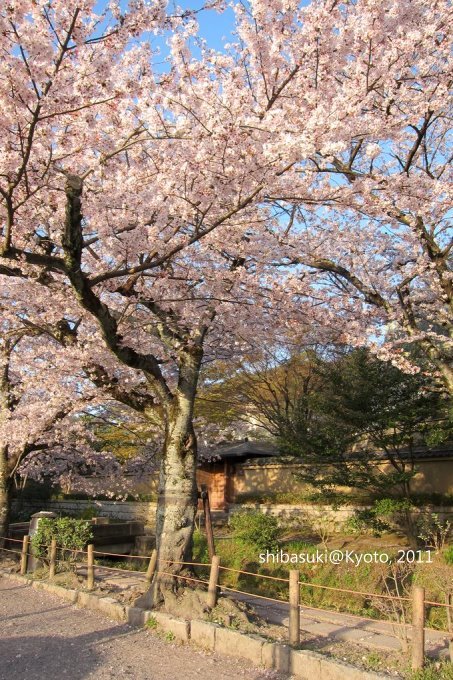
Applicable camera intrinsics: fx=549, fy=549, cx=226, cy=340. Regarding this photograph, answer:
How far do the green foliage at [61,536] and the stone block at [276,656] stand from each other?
6.66 m

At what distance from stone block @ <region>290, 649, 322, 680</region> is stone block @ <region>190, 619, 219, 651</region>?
1.23 meters

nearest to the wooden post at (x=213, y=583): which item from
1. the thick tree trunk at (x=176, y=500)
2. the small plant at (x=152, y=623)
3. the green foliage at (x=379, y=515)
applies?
the thick tree trunk at (x=176, y=500)

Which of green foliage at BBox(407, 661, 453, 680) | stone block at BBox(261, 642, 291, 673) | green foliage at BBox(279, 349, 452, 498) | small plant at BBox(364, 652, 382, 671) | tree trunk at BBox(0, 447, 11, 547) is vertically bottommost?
stone block at BBox(261, 642, 291, 673)

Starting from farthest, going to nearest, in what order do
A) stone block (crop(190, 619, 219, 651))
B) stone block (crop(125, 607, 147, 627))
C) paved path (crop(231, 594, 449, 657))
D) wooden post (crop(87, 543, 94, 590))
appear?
wooden post (crop(87, 543, 94, 590)) < stone block (crop(125, 607, 147, 627)) < stone block (crop(190, 619, 219, 651)) < paved path (crop(231, 594, 449, 657))

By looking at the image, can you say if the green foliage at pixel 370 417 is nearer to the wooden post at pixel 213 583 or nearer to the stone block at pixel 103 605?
the wooden post at pixel 213 583

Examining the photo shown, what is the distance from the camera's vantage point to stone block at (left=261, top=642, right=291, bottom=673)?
576 centimetres

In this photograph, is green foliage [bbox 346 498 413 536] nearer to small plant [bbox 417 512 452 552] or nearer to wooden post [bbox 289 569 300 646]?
small plant [bbox 417 512 452 552]

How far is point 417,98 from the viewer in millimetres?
8352

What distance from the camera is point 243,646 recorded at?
625cm

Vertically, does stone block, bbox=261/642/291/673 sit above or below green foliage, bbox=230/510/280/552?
below

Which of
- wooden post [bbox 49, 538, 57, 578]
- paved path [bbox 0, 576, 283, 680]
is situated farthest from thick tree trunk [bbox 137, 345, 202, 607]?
wooden post [bbox 49, 538, 57, 578]

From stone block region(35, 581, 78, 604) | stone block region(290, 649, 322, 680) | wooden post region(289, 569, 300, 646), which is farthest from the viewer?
stone block region(35, 581, 78, 604)

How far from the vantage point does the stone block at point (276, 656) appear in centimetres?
576

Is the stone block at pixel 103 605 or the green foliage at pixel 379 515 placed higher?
the green foliage at pixel 379 515
